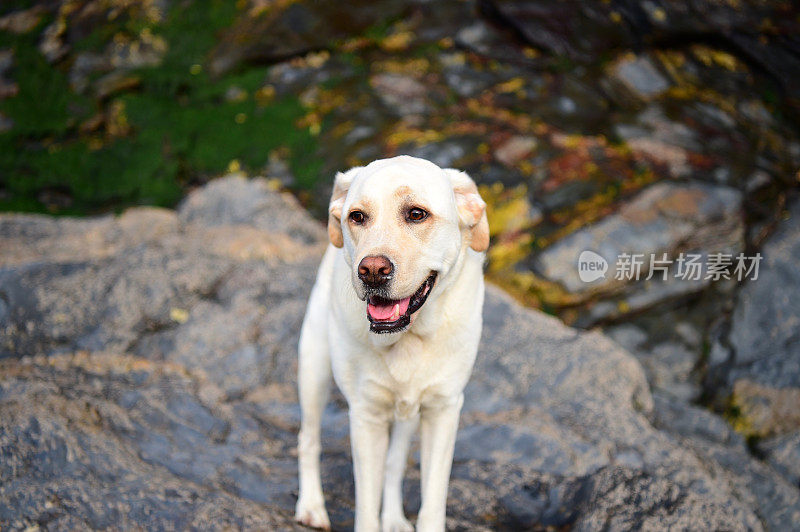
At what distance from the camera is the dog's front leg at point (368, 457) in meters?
3.46

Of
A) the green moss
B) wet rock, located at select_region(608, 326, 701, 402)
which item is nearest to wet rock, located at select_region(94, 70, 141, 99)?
the green moss

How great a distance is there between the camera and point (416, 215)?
289cm

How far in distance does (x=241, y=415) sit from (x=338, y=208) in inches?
86.3

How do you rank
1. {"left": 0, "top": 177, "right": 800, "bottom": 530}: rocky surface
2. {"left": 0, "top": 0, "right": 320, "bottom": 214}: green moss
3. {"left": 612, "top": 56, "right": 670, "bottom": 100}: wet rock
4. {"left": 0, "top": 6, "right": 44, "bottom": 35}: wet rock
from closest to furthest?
{"left": 0, "top": 177, "right": 800, "bottom": 530}: rocky surface
{"left": 0, "top": 0, "right": 320, "bottom": 214}: green moss
{"left": 612, "top": 56, "right": 670, "bottom": 100}: wet rock
{"left": 0, "top": 6, "right": 44, "bottom": 35}: wet rock

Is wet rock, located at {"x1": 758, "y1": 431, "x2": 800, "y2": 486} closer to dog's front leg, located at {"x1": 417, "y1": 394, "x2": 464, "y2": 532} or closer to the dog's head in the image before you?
dog's front leg, located at {"x1": 417, "y1": 394, "x2": 464, "y2": 532}

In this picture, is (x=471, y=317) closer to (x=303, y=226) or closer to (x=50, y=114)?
(x=303, y=226)

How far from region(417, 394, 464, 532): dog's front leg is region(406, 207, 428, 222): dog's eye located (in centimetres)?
100

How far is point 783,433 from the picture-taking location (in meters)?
6.59

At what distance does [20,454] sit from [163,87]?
731 cm

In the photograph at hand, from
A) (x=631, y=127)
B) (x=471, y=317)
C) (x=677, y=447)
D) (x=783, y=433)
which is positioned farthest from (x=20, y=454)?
(x=631, y=127)

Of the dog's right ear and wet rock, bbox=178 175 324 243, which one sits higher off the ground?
the dog's right ear

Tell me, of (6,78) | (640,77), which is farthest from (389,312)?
(6,78)

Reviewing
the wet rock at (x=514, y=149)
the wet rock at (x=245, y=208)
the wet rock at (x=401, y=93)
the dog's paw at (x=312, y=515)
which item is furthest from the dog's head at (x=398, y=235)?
the wet rock at (x=401, y=93)

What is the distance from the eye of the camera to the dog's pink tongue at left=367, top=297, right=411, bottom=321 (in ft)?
9.36
